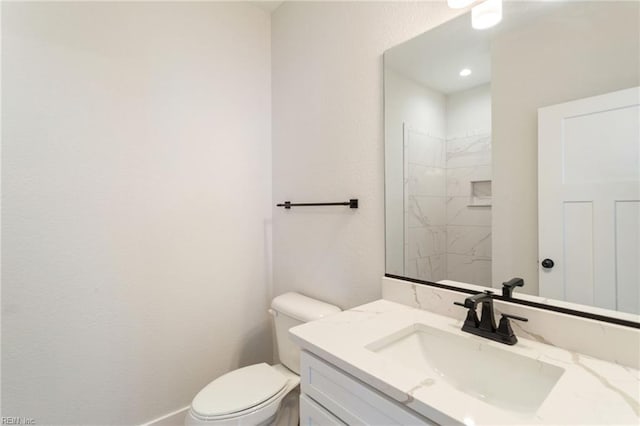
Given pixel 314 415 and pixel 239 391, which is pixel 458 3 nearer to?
pixel 314 415

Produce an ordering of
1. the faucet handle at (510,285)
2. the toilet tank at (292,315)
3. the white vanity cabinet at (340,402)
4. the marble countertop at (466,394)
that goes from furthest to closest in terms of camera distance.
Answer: the toilet tank at (292,315)
the faucet handle at (510,285)
the white vanity cabinet at (340,402)
the marble countertop at (466,394)

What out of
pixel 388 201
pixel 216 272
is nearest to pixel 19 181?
pixel 216 272

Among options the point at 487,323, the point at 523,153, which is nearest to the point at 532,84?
the point at 523,153

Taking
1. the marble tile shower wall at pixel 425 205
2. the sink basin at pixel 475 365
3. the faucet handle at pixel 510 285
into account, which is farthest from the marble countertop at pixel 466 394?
the marble tile shower wall at pixel 425 205

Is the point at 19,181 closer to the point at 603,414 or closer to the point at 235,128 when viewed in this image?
the point at 235,128

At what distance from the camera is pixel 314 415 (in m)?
0.87

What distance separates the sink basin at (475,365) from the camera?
75 cm

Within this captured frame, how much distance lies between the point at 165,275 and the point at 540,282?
1637mm

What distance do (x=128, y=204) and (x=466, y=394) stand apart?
1.57 metres

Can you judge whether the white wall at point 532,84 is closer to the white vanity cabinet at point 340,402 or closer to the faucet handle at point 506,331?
the faucet handle at point 506,331

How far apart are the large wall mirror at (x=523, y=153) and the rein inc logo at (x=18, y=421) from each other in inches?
65.4

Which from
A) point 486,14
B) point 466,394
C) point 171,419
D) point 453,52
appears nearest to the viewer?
point 466,394

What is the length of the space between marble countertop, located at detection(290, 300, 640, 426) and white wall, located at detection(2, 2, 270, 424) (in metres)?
0.98

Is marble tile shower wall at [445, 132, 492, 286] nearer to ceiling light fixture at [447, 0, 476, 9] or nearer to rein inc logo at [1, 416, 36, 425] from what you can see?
ceiling light fixture at [447, 0, 476, 9]
